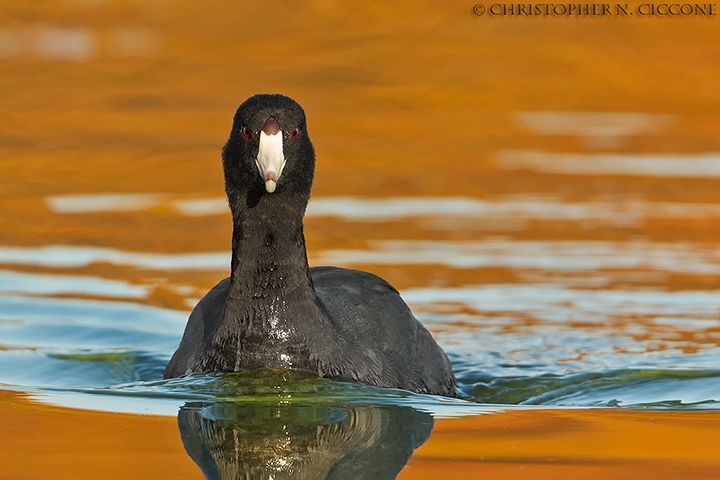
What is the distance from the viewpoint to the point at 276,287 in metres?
6.06

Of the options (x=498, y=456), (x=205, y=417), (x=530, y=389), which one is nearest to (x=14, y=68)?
(x=530, y=389)

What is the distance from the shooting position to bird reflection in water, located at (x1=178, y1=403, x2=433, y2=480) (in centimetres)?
468

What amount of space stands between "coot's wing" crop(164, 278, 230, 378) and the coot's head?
0.62 meters

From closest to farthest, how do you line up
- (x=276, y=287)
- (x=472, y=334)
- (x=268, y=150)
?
(x=268, y=150) < (x=276, y=287) < (x=472, y=334)

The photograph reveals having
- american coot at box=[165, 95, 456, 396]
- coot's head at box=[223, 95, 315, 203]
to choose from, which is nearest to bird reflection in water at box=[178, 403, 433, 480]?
american coot at box=[165, 95, 456, 396]

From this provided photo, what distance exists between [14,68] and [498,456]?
10.0 m

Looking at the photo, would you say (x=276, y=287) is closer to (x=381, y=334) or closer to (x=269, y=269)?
(x=269, y=269)

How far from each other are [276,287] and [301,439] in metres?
1.10

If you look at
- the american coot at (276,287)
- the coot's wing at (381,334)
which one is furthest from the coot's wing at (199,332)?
the coot's wing at (381,334)

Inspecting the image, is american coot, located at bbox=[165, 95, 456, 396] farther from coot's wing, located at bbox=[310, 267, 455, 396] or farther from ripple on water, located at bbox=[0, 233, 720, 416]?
ripple on water, located at bbox=[0, 233, 720, 416]

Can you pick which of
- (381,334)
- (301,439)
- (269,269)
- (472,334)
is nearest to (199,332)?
(269,269)

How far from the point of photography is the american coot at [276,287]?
5934mm

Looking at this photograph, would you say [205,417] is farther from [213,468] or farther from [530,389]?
[530,389]

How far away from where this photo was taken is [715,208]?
34.6 feet
